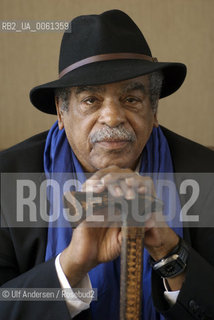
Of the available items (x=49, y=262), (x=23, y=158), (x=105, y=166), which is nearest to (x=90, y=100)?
(x=105, y=166)

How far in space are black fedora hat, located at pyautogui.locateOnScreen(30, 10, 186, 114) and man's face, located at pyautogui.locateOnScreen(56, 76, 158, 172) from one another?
0.14 ft

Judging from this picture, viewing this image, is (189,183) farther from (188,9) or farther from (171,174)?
(188,9)

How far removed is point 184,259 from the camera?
3.23 feet

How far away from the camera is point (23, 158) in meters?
1.31

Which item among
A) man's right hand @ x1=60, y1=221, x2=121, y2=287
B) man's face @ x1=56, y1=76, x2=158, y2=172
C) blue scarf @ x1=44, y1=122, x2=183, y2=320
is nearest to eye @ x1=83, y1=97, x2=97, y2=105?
man's face @ x1=56, y1=76, x2=158, y2=172

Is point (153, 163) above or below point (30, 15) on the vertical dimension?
below

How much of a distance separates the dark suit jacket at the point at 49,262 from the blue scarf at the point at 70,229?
1.4 inches

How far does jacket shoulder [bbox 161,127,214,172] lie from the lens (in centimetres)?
132

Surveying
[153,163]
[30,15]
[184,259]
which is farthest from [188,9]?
[184,259]

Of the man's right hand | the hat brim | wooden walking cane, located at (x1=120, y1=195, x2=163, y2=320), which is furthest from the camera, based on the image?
the hat brim

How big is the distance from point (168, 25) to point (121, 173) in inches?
66.7

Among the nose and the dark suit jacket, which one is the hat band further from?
the dark suit jacket

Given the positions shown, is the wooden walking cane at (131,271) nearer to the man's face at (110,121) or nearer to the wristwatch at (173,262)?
the wristwatch at (173,262)

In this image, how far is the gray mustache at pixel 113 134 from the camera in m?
1.08
